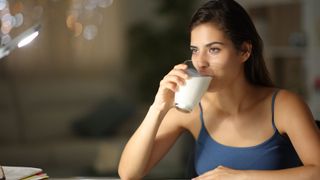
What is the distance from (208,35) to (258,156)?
407 mm

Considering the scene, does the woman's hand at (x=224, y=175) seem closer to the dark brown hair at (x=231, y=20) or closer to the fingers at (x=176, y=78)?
the fingers at (x=176, y=78)

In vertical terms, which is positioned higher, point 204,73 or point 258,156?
point 204,73

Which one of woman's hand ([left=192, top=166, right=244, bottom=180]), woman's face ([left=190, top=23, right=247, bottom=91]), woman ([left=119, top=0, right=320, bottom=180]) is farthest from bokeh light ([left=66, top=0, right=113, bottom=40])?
woman's hand ([left=192, top=166, right=244, bottom=180])

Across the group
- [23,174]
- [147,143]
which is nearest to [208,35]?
[147,143]

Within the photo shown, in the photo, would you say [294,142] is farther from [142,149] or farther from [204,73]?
[142,149]

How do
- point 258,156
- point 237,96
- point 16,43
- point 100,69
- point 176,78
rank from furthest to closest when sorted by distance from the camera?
point 100,69, point 237,96, point 258,156, point 176,78, point 16,43

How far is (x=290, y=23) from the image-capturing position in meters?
2.54

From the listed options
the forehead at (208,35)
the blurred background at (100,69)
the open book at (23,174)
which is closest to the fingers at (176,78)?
the forehead at (208,35)

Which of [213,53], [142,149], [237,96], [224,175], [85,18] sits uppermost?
[85,18]

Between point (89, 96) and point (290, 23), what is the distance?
114cm

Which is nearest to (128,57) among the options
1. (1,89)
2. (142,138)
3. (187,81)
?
(1,89)

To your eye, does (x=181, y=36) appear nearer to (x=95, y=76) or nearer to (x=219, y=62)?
(x=95, y=76)

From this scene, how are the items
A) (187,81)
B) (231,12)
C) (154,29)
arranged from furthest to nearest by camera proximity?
(154,29) < (231,12) < (187,81)

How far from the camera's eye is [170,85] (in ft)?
4.62
